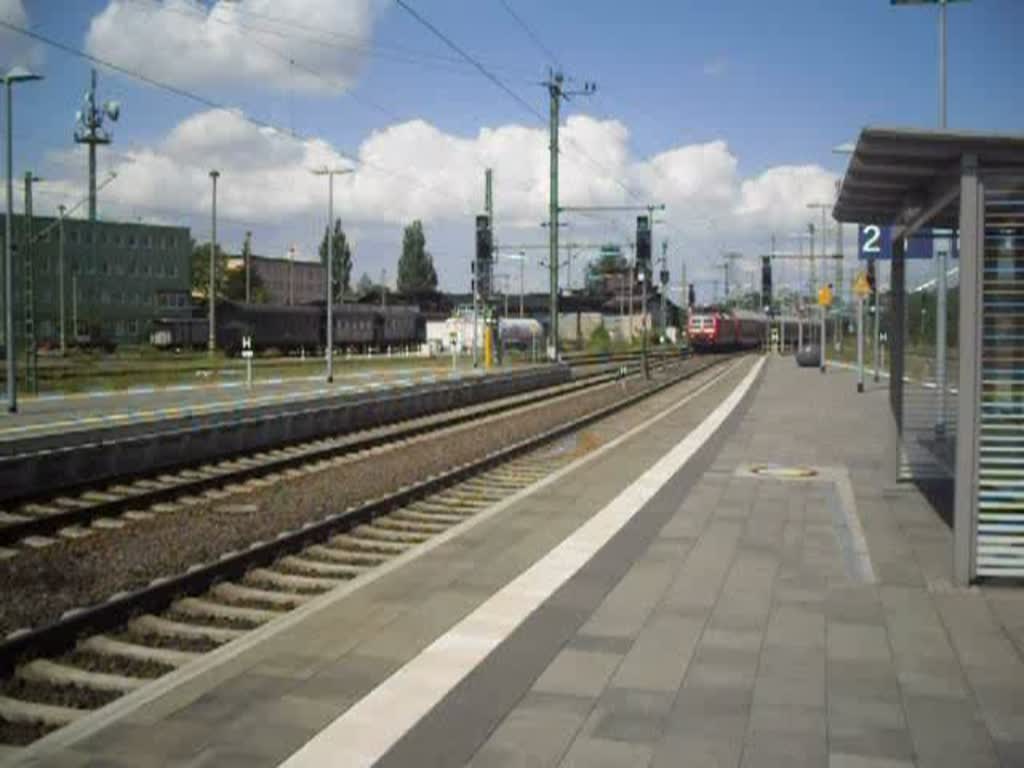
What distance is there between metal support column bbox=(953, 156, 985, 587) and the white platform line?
2816mm

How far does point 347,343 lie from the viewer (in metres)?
70.7

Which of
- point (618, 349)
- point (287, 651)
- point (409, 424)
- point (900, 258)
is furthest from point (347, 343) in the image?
point (287, 651)

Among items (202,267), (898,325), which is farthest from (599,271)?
(898,325)

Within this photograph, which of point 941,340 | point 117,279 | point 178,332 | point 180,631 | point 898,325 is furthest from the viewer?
point 117,279

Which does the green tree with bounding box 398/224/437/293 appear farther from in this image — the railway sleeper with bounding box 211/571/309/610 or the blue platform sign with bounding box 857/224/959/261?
the railway sleeper with bounding box 211/571/309/610

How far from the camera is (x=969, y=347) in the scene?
745 centimetres

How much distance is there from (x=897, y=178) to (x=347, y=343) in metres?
63.1

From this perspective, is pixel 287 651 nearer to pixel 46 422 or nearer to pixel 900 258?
pixel 900 258

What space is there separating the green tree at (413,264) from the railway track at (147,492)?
335 feet

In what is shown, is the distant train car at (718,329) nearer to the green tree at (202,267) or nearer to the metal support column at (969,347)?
the green tree at (202,267)

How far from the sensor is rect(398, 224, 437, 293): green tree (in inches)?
4862

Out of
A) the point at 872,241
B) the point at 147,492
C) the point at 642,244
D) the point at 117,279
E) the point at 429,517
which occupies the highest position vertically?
the point at 117,279

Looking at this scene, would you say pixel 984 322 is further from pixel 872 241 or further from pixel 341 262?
pixel 341 262

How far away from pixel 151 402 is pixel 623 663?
21679 millimetres
